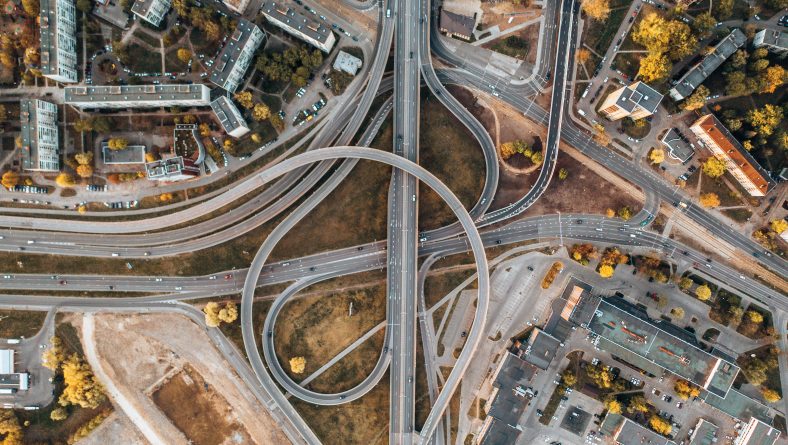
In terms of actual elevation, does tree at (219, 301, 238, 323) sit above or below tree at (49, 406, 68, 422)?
above

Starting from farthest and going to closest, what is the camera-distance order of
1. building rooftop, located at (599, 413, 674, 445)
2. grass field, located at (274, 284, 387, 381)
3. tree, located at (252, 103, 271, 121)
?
grass field, located at (274, 284, 387, 381) < building rooftop, located at (599, 413, 674, 445) < tree, located at (252, 103, 271, 121)

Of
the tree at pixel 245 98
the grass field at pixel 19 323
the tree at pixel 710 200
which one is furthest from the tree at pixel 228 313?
the tree at pixel 710 200

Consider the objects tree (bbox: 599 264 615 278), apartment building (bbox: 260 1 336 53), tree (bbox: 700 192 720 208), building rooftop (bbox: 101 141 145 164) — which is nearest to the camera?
apartment building (bbox: 260 1 336 53)

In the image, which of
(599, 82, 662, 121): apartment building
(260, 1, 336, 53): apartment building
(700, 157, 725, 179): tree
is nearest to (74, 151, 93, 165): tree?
(260, 1, 336, 53): apartment building

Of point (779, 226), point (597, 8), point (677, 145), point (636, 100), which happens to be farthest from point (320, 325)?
point (779, 226)

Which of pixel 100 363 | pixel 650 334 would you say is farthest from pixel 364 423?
pixel 650 334

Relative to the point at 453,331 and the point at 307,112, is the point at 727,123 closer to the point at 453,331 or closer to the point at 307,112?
the point at 453,331

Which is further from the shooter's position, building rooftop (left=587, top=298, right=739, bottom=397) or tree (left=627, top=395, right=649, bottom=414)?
tree (left=627, top=395, right=649, bottom=414)

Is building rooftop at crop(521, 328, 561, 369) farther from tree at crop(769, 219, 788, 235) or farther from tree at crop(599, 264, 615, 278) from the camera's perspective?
tree at crop(769, 219, 788, 235)
